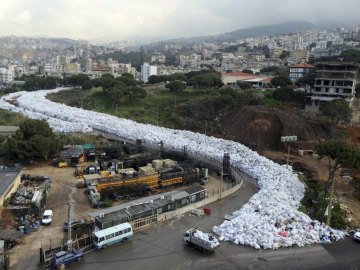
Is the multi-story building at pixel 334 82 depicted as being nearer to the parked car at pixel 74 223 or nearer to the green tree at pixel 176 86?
the green tree at pixel 176 86

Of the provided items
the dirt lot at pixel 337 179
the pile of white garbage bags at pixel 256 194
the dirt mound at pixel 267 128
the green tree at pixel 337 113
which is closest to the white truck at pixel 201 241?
the pile of white garbage bags at pixel 256 194

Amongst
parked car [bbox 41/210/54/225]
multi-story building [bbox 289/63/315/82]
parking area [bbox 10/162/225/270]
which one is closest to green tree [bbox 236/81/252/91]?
multi-story building [bbox 289/63/315/82]

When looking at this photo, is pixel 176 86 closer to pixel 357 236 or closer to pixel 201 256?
pixel 357 236

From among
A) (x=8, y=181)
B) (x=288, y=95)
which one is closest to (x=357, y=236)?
(x=8, y=181)

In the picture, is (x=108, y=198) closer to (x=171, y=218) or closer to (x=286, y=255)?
(x=171, y=218)

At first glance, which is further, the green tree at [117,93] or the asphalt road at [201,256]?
the green tree at [117,93]

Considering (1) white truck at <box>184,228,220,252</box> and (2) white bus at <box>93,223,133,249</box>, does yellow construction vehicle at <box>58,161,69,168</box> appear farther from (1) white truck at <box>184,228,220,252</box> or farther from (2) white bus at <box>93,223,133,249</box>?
(1) white truck at <box>184,228,220,252</box>
